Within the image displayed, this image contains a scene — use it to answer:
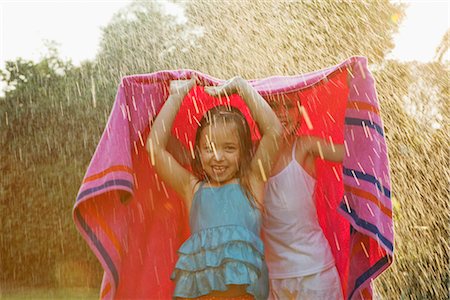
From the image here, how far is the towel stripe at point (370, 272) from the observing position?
3383 mm

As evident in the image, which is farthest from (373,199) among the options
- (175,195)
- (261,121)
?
(175,195)

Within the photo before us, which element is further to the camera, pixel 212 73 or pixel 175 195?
pixel 212 73

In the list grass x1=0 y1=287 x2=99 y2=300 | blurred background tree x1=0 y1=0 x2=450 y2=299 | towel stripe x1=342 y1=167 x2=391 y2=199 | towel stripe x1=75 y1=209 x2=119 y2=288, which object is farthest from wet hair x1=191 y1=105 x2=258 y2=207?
grass x1=0 y1=287 x2=99 y2=300

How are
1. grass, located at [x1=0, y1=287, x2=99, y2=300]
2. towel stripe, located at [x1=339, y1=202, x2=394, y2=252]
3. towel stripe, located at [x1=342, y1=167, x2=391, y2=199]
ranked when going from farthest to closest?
grass, located at [x1=0, y1=287, x2=99, y2=300] < towel stripe, located at [x1=342, y1=167, x2=391, y2=199] < towel stripe, located at [x1=339, y1=202, x2=394, y2=252]

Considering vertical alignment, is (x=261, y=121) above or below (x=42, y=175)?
below

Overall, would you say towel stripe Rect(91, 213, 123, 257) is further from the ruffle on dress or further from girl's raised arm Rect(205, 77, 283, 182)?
girl's raised arm Rect(205, 77, 283, 182)

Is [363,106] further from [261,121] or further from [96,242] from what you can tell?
[96,242]

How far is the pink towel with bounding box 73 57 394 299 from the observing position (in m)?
3.46

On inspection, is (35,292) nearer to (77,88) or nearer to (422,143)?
(77,88)

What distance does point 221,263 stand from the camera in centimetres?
343

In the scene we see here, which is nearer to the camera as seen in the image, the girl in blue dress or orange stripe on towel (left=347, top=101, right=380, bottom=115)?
the girl in blue dress

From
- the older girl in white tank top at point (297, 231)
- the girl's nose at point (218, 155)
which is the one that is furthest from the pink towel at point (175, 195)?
the girl's nose at point (218, 155)

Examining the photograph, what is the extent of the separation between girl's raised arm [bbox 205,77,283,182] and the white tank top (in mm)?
82

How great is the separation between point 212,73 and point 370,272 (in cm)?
985
